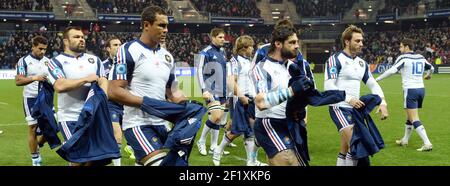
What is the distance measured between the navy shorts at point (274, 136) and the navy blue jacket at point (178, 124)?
116 cm

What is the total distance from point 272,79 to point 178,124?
1.42 metres

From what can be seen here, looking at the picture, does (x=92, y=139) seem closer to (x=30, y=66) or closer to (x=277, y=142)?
(x=277, y=142)

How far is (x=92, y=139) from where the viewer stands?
558 cm

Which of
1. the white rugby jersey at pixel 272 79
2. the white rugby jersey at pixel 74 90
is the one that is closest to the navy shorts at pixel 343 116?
the white rugby jersey at pixel 272 79

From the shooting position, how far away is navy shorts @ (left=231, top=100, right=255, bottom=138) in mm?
8844

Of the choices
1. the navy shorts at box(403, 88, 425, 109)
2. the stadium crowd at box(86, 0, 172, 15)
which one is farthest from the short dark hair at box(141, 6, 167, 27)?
the stadium crowd at box(86, 0, 172, 15)

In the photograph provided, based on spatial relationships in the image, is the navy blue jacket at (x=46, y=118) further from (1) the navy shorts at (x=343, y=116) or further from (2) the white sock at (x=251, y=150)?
(1) the navy shorts at (x=343, y=116)

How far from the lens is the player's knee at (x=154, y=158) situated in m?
4.64

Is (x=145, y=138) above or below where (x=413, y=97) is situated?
above

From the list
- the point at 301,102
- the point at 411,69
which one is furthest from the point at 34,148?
the point at 411,69

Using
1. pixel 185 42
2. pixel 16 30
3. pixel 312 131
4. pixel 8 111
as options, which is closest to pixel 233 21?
pixel 185 42

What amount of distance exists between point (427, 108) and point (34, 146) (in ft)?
47.2

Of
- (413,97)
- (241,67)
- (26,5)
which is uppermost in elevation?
Result: (26,5)
